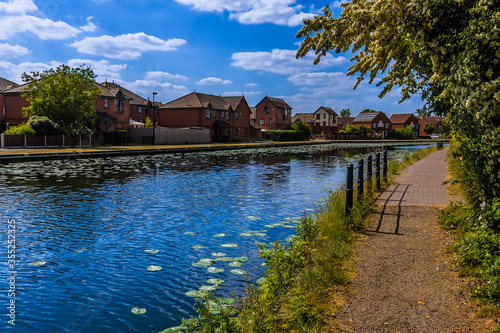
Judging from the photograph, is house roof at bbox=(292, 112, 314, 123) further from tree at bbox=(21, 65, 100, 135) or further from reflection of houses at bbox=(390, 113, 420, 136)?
tree at bbox=(21, 65, 100, 135)

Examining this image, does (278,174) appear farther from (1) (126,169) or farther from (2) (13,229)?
(2) (13,229)

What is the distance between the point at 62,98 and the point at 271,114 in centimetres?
6348

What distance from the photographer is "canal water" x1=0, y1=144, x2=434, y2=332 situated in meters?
6.04

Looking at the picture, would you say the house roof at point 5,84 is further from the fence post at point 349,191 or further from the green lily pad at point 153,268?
the fence post at point 349,191

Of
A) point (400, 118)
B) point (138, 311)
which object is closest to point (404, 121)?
point (400, 118)

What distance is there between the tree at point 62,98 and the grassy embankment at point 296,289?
40.3 metres

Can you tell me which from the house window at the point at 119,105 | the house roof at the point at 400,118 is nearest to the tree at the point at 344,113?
the house roof at the point at 400,118

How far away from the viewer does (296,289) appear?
18.1 ft

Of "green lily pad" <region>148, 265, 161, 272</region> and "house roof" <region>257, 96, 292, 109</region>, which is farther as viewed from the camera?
"house roof" <region>257, 96, 292, 109</region>

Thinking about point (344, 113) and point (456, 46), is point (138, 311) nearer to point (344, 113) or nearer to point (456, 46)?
point (456, 46)

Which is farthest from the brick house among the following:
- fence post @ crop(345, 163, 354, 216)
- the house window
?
fence post @ crop(345, 163, 354, 216)

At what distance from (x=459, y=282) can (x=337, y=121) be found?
132619 millimetres

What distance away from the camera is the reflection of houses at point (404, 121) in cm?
13275

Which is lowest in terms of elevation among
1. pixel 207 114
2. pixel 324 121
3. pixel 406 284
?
pixel 406 284
